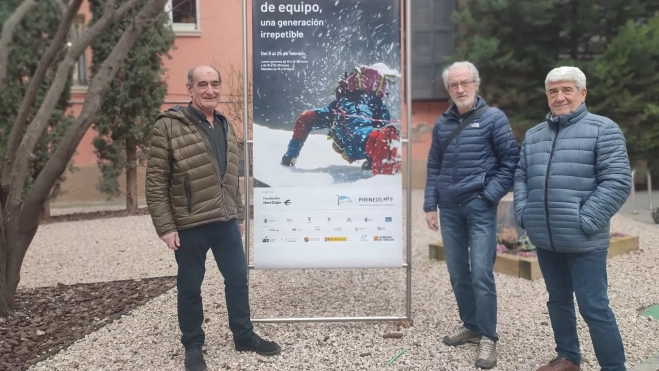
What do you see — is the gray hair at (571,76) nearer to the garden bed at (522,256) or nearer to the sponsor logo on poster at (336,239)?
the sponsor logo on poster at (336,239)

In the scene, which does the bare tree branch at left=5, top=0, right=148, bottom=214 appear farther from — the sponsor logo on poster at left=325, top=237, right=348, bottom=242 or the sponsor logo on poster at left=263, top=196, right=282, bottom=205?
the sponsor logo on poster at left=325, top=237, right=348, bottom=242

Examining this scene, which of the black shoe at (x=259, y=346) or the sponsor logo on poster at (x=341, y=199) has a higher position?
the sponsor logo on poster at (x=341, y=199)

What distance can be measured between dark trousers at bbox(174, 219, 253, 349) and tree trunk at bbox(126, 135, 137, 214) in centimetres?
791

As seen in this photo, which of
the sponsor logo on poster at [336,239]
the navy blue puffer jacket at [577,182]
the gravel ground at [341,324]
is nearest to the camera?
the navy blue puffer jacket at [577,182]

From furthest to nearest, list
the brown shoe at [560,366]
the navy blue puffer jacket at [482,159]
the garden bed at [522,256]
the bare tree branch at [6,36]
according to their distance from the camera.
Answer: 1. the bare tree branch at [6,36]
2. the garden bed at [522,256]
3. the navy blue puffer jacket at [482,159]
4. the brown shoe at [560,366]

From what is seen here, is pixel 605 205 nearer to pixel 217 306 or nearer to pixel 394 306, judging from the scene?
pixel 394 306

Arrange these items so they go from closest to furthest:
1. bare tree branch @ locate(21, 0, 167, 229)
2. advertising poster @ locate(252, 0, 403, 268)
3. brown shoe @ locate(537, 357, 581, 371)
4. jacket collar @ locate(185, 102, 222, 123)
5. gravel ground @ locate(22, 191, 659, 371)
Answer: brown shoe @ locate(537, 357, 581, 371) < jacket collar @ locate(185, 102, 222, 123) < gravel ground @ locate(22, 191, 659, 371) < advertising poster @ locate(252, 0, 403, 268) < bare tree branch @ locate(21, 0, 167, 229)

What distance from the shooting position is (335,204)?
164 inches

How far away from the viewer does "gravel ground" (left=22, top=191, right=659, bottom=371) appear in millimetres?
3768

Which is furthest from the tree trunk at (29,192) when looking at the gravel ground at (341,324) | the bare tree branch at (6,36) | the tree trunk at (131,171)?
the tree trunk at (131,171)

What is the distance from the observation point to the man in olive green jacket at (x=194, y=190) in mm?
3422

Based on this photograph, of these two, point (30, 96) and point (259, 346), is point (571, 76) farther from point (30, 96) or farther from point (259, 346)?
point (30, 96)

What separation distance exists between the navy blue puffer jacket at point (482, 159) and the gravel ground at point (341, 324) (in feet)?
3.60

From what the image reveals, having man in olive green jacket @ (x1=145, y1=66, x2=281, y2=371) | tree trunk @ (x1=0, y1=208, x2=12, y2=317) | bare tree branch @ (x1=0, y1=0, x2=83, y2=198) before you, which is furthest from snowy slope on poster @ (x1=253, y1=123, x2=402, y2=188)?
bare tree branch @ (x1=0, y1=0, x2=83, y2=198)
